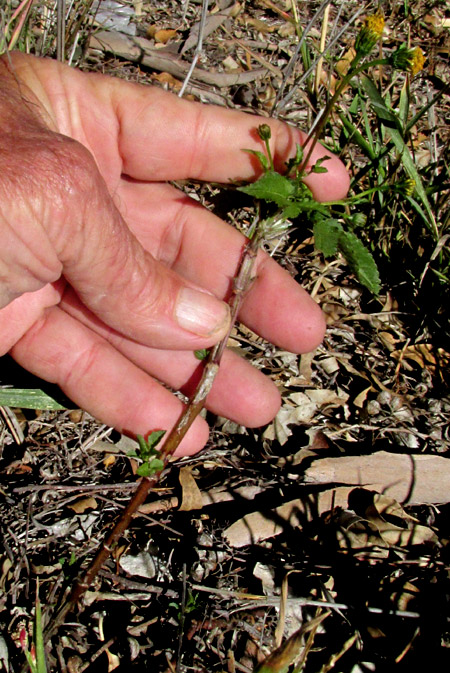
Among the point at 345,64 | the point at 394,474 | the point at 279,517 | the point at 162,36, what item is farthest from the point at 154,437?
the point at 162,36

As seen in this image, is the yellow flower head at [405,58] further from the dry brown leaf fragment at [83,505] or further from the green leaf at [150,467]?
the dry brown leaf fragment at [83,505]

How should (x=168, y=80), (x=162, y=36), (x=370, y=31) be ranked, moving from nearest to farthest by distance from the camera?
(x=370, y=31) < (x=168, y=80) < (x=162, y=36)

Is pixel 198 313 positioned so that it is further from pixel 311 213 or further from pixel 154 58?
pixel 154 58

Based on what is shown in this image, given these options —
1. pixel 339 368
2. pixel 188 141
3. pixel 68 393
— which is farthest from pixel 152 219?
pixel 339 368

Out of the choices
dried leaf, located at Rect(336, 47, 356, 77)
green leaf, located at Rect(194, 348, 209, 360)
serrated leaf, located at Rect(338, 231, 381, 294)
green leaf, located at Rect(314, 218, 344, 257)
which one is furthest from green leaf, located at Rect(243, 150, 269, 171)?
dried leaf, located at Rect(336, 47, 356, 77)

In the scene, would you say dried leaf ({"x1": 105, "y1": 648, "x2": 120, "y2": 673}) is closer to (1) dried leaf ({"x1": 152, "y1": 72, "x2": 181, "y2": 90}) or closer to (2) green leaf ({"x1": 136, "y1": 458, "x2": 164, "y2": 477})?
(2) green leaf ({"x1": 136, "y1": 458, "x2": 164, "y2": 477})

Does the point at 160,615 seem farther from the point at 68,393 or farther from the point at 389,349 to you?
the point at 389,349

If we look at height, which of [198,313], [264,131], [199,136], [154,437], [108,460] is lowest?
[108,460]
